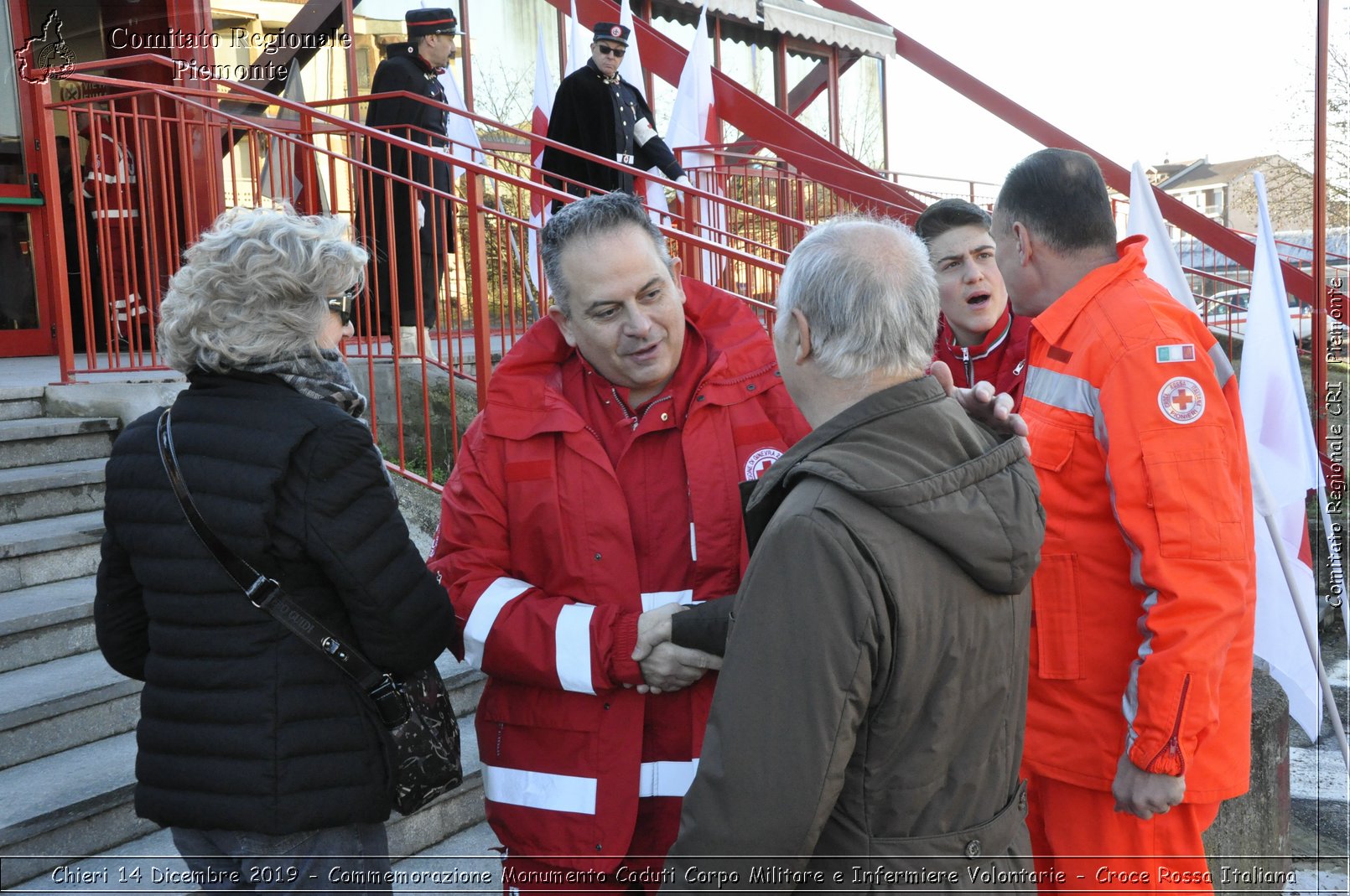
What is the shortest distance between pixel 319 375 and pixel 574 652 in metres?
0.70

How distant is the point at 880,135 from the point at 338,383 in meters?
17.6

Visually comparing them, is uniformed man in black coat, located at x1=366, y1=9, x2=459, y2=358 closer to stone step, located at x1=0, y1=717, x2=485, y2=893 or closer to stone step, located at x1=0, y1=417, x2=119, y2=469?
stone step, located at x1=0, y1=417, x2=119, y2=469

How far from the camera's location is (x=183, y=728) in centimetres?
186

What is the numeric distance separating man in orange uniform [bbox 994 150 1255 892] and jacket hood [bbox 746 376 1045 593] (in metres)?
0.58

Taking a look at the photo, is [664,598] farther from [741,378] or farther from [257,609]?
[257,609]

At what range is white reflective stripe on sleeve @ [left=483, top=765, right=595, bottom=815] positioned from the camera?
1979 millimetres

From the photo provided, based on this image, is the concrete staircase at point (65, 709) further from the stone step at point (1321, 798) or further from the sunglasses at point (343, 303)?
the stone step at point (1321, 798)

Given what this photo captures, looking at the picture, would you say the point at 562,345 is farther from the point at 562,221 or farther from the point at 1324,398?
the point at 1324,398

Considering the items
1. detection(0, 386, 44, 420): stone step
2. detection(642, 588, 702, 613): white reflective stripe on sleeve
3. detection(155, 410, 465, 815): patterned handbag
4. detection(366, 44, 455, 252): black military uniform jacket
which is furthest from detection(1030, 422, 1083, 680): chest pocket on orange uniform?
detection(366, 44, 455, 252): black military uniform jacket

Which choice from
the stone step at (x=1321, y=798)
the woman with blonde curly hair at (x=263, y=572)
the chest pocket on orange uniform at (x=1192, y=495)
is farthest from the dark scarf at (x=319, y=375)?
the stone step at (x=1321, y=798)

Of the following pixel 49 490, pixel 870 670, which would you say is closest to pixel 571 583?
pixel 870 670

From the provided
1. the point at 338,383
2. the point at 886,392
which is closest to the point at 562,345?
the point at 338,383

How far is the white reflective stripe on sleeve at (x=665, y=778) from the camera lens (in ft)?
6.61

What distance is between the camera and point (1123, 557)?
6.98 ft
